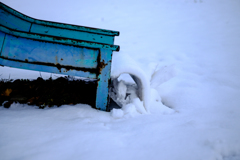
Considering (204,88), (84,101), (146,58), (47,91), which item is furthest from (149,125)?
(146,58)

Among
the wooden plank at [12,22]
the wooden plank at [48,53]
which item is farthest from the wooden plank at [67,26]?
the wooden plank at [48,53]

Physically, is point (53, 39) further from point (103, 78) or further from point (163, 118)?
point (163, 118)

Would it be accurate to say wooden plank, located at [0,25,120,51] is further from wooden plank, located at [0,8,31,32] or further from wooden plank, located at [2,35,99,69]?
wooden plank, located at [0,8,31,32]

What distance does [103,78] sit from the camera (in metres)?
1.71

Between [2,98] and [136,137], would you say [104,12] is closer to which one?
[2,98]

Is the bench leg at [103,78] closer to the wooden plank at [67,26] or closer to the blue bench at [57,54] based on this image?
the blue bench at [57,54]

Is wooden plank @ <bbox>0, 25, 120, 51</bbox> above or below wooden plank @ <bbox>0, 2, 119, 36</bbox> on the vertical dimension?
below

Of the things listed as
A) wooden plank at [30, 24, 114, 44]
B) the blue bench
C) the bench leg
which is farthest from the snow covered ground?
wooden plank at [30, 24, 114, 44]

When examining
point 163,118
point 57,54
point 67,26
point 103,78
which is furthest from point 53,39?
point 163,118

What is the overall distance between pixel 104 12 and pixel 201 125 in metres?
7.23

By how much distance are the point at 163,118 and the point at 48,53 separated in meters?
1.48

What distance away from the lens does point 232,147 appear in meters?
1.12

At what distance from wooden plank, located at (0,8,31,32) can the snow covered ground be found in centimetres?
84

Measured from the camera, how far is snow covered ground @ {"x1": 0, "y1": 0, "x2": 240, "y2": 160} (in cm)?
106
